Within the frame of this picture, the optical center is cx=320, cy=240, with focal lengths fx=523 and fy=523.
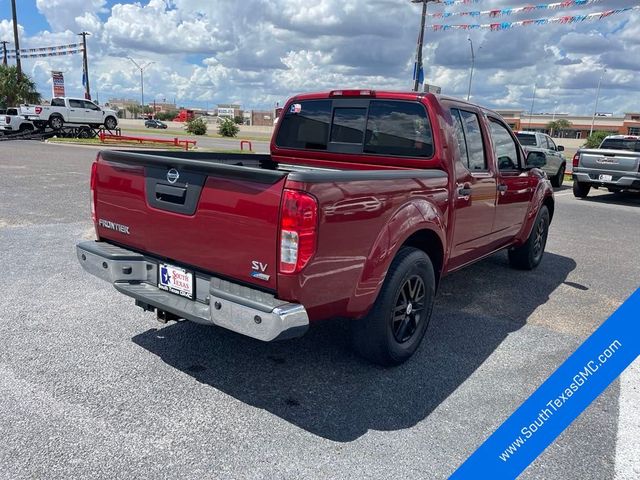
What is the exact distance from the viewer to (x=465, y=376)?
366cm

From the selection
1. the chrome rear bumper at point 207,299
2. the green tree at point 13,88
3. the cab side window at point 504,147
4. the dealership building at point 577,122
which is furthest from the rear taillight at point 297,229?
the dealership building at point 577,122

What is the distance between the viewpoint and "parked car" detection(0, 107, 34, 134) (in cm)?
2881

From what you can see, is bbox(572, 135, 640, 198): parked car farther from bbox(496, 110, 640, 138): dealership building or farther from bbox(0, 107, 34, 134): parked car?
bbox(496, 110, 640, 138): dealership building

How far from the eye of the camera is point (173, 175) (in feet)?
10.4

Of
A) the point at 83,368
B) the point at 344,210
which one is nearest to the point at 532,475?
the point at 344,210

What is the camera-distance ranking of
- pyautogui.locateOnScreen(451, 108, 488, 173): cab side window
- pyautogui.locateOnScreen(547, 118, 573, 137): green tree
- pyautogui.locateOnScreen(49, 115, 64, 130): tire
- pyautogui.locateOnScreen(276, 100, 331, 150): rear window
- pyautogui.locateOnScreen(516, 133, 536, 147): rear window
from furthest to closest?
pyautogui.locateOnScreen(547, 118, 573, 137): green tree, pyautogui.locateOnScreen(49, 115, 64, 130): tire, pyautogui.locateOnScreen(516, 133, 536, 147): rear window, pyautogui.locateOnScreen(276, 100, 331, 150): rear window, pyautogui.locateOnScreen(451, 108, 488, 173): cab side window

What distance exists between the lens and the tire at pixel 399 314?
11.2 ft

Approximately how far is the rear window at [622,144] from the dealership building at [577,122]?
261ft

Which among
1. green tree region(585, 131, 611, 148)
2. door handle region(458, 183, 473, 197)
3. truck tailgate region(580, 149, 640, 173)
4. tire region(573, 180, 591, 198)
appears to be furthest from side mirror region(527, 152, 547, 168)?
green tree region(585, 131, 611, 148)

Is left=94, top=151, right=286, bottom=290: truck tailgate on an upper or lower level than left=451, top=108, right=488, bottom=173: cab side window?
lower

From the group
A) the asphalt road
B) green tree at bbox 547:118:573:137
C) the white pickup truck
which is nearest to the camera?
the asphalt road

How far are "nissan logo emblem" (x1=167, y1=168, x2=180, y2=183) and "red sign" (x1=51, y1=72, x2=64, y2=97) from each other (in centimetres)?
4419

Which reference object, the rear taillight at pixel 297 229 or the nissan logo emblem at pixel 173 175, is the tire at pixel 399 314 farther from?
the nissan logo emblem at pixel 173 175

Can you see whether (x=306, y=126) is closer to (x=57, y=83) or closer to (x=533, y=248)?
(x=533, y=248)
